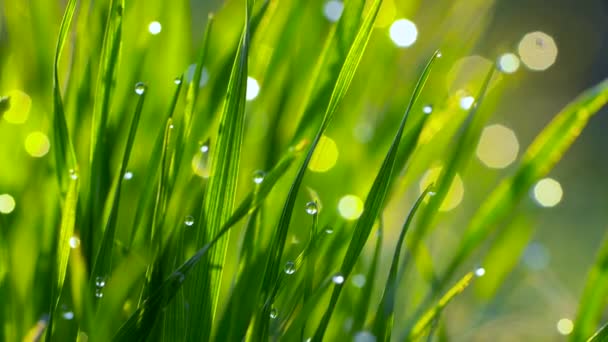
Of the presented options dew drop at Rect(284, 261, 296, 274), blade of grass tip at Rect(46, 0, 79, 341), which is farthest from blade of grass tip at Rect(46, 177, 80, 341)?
dew drop at Rect(284, 261, 296, 274)

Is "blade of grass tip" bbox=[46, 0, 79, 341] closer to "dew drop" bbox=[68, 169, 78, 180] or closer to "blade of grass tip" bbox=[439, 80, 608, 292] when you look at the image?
"dew drop" bbox=[68, 169, 78, 180]

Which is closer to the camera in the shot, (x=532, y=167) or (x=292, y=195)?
(x=292, y=195)

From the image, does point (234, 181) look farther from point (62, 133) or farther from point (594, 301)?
point (594, 301)

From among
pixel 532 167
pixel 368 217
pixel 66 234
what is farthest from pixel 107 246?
pixel 532 167

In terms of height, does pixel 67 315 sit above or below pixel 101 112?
below

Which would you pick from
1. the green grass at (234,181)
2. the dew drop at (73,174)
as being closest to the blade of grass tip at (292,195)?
the green grass at (234,181)

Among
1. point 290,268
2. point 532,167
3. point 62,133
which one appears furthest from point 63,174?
point 532,167
